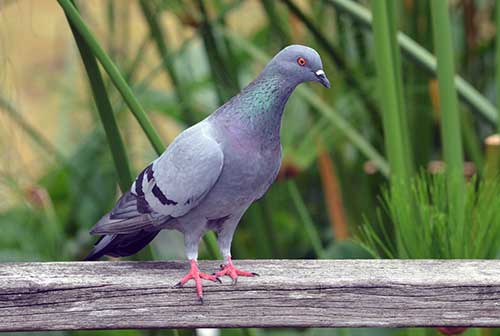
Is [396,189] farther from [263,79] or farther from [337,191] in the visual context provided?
[337,191]

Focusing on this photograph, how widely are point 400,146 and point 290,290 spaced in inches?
12.3

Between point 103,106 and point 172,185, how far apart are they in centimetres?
14

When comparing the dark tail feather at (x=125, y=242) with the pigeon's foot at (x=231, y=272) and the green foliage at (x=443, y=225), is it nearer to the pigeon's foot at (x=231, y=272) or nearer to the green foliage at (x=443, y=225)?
the pigeon's foot at (x=231, y=272)

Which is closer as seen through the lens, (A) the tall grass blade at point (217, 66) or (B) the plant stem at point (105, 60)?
(B) the plant stem at point (105, 60)

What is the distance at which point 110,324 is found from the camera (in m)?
1.02

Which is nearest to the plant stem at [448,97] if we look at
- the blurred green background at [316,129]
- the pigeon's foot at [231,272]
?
the blurred green background at [316,129]

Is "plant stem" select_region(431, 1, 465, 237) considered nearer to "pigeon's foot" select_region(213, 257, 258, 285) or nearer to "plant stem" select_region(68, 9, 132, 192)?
"pigeon's foot" select_region(213, 257, 258, 285)

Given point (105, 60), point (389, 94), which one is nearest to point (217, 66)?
point (389, 94)

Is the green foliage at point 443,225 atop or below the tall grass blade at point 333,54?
below

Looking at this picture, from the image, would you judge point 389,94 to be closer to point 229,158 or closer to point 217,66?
point 229,158

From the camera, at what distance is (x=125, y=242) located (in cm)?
118

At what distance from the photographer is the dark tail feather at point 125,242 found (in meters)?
1.17

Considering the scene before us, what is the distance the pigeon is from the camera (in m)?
1.06

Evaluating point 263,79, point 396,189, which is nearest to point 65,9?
point 263,79
